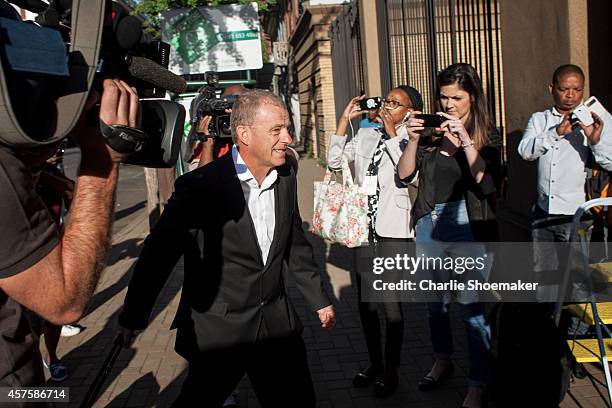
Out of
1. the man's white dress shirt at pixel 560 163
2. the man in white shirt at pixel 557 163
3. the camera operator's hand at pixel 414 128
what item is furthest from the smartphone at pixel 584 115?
the camera operator's hand at pixel 414 128

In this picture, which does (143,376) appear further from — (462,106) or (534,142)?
(534,142)

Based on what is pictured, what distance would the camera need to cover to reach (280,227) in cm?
303

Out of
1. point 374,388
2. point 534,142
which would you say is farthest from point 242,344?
point 534,142

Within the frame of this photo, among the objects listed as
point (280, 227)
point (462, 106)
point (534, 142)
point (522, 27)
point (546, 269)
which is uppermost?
point (522, 27)

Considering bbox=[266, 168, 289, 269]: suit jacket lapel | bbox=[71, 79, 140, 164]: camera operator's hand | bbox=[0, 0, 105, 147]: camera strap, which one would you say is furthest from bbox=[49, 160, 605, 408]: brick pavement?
bbox=[0, 0, 105, 147]: camera strap

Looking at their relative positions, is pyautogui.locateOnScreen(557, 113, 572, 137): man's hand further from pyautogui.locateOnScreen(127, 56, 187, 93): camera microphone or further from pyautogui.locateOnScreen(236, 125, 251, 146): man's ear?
pyautogui.locateOnScreen(127, 56, 187, 93): camera microphone

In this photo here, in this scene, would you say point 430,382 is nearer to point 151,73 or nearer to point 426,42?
point 151,73

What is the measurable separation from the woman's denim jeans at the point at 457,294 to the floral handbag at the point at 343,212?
416mm

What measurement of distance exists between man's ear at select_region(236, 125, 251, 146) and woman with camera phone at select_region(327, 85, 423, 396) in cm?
151

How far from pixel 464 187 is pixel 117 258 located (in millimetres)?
6585

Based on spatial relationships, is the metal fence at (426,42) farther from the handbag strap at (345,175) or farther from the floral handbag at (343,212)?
the floral handbag at (343,212)

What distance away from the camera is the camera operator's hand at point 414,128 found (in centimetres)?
381

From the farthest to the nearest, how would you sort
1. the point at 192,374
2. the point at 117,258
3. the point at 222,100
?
the point at 117,258 < the point at 222,100 < the point at 192,374

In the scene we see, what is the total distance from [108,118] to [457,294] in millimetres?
2966
